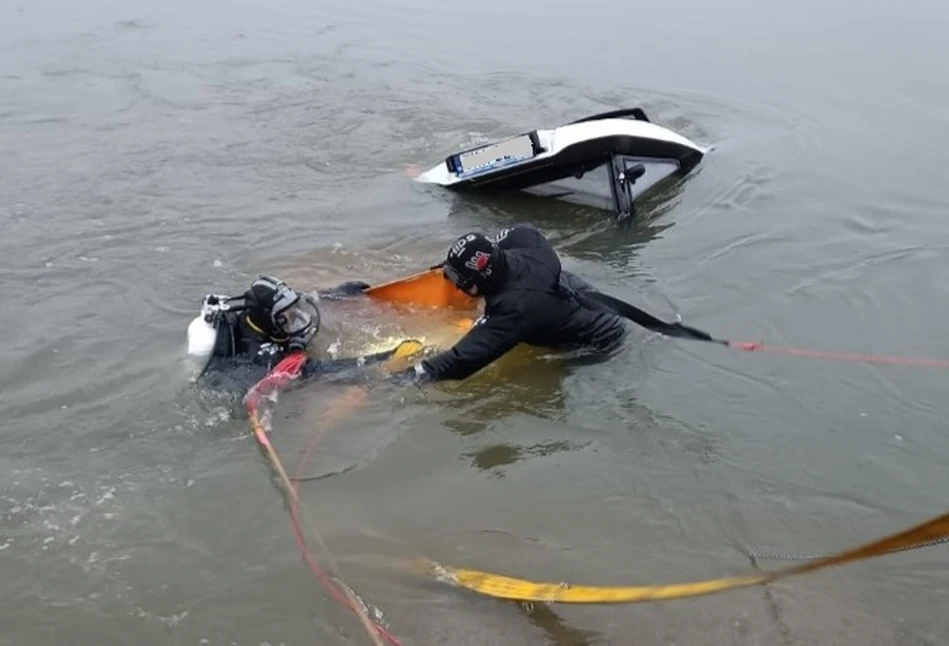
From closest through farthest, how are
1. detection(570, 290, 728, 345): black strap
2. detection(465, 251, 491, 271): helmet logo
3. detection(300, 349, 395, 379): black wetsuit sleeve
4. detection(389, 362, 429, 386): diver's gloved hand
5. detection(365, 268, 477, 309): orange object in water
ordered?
1. detection(465, 251, 491, 271): helmet logo
2. detection(389, 362, 429, 386): diver's gloved hand
3. detection(300, 349, 395, 379): black wetsuit sleeve
4. detection(570, 290, 728, 345): black strap
5. detection(365, 268, 477, 309): orange object in water

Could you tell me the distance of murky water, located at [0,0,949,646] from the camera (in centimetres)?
Result: 452

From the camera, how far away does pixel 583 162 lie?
9531mm

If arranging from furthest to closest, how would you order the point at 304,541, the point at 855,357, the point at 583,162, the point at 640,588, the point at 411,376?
the point at 583,162 < the point at 855,357 < the point at 411,376 < the point at 304,541 < the point at 640,588

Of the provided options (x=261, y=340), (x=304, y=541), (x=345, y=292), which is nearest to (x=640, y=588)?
(x=304, y=541)

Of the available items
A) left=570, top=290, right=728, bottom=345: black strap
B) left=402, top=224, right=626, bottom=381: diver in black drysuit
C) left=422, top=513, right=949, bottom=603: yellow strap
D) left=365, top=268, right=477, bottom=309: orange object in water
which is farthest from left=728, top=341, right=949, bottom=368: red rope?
left=422, top=513, right=949, bottom=603: yellow strap

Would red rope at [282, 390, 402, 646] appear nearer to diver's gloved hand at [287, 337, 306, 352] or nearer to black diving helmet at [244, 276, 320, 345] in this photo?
diver's gloved hand at [287, 337, 306, 352]

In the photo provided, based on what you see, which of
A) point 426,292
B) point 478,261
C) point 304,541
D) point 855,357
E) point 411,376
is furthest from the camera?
point 426,292

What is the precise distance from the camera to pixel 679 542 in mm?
4863

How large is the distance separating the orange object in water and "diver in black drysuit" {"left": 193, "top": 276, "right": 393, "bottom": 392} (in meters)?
0.77

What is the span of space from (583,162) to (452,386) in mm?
4076

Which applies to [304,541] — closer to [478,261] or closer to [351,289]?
[478,261]

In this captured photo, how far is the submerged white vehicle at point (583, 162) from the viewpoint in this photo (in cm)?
938

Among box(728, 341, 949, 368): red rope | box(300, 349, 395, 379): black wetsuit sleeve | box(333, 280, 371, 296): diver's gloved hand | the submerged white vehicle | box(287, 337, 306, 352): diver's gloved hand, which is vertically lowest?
box(300, 349, 395, 379): black wetsuit sleeve

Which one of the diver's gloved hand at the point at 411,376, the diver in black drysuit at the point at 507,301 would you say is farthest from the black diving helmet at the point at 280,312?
the diver in black drysuit at the point at 507,301
